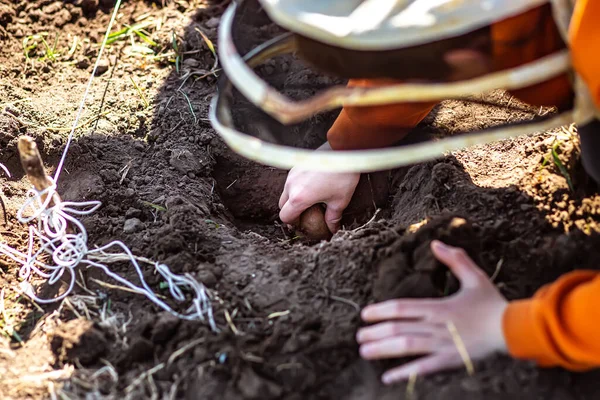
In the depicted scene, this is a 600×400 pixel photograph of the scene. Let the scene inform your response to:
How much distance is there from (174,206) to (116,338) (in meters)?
0.42

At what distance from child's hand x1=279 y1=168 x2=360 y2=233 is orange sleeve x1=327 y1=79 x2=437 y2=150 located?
0.33 ft

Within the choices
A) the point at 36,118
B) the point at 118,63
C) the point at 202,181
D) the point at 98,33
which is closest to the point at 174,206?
the point at 202,181

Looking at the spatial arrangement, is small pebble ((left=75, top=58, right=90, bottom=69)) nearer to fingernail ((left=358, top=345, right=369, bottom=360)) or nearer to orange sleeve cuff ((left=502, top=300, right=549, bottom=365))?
fingernail ((left=358, top=345, right=369, bottom=360))

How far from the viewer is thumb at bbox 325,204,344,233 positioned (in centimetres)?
194

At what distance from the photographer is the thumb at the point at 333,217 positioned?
1944mm

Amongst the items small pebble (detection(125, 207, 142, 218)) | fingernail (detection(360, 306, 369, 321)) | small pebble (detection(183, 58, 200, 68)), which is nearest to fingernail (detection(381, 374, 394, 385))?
fingernail (detection(360, 306, 369, 321))

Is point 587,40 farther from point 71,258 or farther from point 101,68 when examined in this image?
point 101,68

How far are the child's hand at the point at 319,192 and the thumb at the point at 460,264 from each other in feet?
1.90

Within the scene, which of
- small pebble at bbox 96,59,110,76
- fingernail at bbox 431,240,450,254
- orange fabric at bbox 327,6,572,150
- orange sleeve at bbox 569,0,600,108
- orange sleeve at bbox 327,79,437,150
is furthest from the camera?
small pebble at bbox 96,59,110,76

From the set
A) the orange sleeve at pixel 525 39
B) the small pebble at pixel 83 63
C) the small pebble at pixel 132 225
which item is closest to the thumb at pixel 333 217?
the small pebble at pixel 132 225

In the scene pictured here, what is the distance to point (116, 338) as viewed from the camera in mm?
1486

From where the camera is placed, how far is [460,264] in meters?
1.35

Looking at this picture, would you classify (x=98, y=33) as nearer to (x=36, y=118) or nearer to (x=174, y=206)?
(x=36, y=118)

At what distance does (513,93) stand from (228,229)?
793 mm
